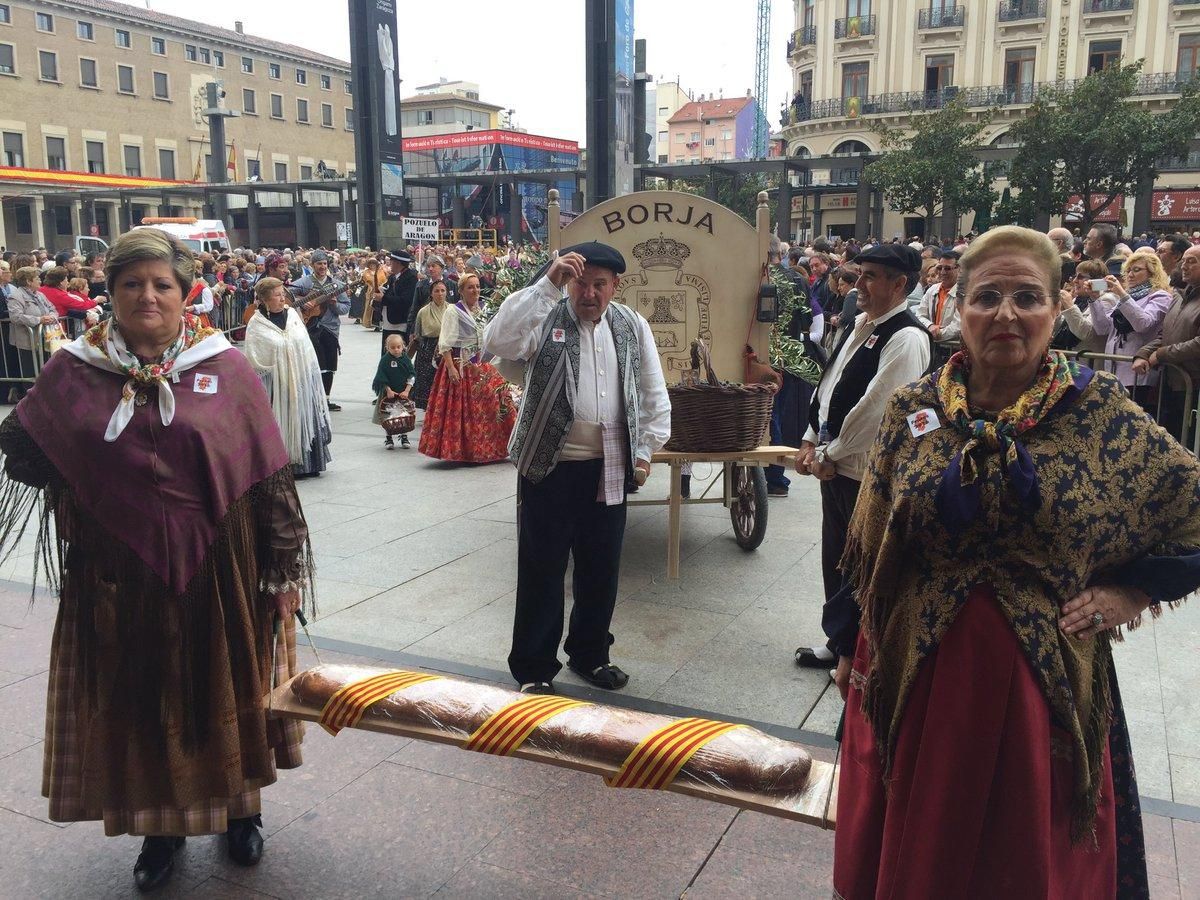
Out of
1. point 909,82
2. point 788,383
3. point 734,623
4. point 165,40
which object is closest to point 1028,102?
point 909,82

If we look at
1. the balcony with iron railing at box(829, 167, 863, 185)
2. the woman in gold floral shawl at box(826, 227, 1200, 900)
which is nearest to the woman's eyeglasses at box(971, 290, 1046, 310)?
the woman in gold floral shawl at box(826, 227, 1200, 900)

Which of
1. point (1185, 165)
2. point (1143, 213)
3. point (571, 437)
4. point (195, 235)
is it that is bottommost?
point (571, 437)

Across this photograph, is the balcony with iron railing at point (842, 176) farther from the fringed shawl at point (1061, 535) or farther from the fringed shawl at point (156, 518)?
the fringed shawl at point (1061, 535)

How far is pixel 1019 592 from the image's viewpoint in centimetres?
189

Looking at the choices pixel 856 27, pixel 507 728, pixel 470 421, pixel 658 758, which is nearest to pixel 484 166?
pixel 856 27

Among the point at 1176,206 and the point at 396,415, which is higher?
the point at 1176,206

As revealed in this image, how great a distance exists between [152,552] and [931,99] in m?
50.6

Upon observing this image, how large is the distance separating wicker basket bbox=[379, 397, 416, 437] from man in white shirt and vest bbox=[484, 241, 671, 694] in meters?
5.61

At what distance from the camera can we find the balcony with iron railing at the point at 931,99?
4200 cm

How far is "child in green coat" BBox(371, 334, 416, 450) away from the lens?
973cm

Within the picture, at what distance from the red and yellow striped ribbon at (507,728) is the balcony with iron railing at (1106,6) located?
165 ft

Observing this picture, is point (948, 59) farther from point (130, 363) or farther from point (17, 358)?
point (130, 363)

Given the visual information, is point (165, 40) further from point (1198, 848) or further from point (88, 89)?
point (1198, 848)

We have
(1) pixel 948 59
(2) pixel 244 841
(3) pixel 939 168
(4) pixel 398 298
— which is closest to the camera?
(2) pixel 244 841
